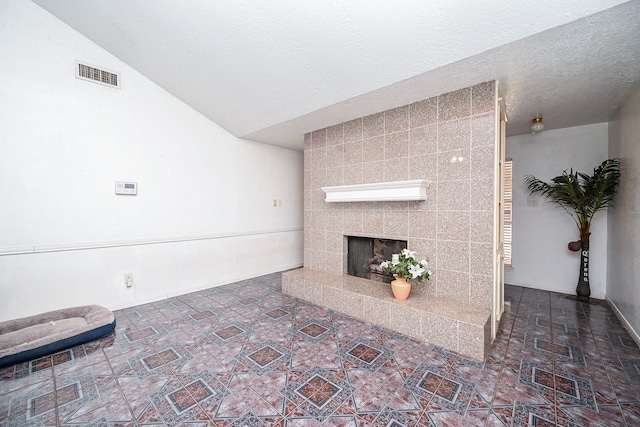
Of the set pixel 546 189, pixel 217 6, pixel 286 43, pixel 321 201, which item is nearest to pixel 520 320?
pixel 546 189

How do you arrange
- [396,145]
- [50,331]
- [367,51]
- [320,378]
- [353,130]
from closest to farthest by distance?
[320,378] < [367,51] < [50,331] < [396,145] < [353,130]

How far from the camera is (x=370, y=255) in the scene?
339 cm

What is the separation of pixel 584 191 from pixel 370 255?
2.93 metres

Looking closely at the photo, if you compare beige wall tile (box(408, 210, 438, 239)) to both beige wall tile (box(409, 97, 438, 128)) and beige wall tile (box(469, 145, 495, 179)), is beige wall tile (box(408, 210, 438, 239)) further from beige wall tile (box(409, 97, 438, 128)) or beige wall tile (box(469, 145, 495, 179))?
beige wall tile (box(409, 97, 438, 128))

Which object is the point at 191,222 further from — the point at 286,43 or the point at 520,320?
the point at 520,320

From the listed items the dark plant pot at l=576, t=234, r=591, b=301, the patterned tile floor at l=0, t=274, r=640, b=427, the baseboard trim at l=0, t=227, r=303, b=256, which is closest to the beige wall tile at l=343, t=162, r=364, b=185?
the patterned tile floor at l=0, t=274, r=640, b=427

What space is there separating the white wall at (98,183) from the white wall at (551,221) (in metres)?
4.33

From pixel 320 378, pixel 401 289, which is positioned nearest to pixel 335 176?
pixel 401 289

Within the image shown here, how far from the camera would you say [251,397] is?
162cm

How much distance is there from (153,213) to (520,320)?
4.45 metres

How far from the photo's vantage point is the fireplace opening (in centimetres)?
323

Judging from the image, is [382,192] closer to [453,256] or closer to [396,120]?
[396,120]

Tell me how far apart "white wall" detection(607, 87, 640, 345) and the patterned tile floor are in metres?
0.31

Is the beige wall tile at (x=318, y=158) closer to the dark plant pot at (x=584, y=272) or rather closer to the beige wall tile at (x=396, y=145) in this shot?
the beige wall tile at (x=396, y=145)
